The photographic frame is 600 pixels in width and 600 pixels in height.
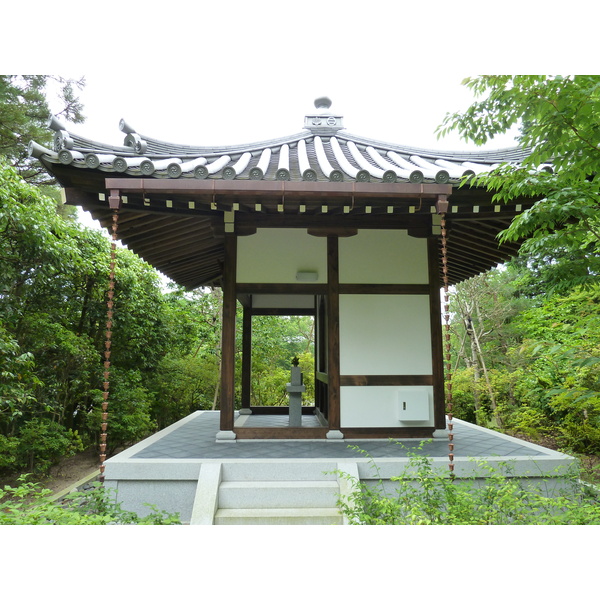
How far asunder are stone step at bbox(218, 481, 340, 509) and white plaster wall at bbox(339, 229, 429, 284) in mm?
2570

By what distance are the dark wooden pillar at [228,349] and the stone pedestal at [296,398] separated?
3.06 ft

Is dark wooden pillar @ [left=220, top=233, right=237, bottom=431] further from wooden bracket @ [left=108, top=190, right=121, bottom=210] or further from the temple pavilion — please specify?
wooden bracket @ [left=108, top=190, right=121, bottom=210]

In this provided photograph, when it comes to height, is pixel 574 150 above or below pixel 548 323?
above

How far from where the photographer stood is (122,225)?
500 centimetres

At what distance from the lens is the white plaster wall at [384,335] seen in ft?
17.5

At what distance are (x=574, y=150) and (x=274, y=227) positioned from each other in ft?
11.2

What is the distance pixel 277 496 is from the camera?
3.84 m

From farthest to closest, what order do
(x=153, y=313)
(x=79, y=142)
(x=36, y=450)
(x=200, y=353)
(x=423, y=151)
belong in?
(x=200, y=353), (x=153, y=313), (x=36, y=450), (x=423, y=151), (x=79, y=142)

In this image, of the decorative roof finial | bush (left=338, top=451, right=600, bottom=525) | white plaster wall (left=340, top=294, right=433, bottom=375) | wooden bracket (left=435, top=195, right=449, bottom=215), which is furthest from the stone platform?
the decorative roof finial

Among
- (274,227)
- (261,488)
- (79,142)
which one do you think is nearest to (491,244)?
(274,227)

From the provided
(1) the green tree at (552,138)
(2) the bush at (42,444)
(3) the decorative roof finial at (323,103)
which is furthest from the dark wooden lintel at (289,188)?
(2) the bush at (42,444)

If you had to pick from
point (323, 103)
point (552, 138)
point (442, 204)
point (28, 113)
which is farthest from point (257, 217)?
point (28, 113)

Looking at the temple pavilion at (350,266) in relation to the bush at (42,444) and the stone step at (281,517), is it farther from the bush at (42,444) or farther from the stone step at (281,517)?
the bush at (42,444)

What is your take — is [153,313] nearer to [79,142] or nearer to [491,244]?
→ [79,142]
